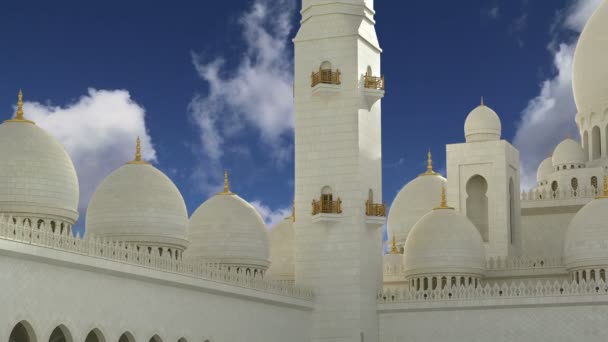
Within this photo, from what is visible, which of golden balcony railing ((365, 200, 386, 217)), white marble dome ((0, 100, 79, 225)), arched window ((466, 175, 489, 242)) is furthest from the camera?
arched window ((466, 175, 489, 242))

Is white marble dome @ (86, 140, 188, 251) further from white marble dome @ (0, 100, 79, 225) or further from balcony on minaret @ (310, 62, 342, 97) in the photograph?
balcony on minaret @ (310, 62, 342, 97)

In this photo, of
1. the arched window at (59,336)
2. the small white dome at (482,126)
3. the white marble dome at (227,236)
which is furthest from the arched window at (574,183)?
the arched window at (59,336)

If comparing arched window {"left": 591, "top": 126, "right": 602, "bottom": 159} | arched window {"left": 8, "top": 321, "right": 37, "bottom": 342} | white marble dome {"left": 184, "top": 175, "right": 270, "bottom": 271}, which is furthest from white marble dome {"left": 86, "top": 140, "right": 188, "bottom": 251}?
arched window {"left": 591, "top": 126, "right": 602, "bottom": 159}

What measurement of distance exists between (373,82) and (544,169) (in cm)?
1499

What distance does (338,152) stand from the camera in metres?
35.9

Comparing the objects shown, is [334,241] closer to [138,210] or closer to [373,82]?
[373,82]

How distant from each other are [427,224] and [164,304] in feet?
41.8

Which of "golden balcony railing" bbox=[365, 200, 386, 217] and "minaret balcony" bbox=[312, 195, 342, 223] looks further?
"golden balcony railing" bbox=[365, 200, 386, 217]

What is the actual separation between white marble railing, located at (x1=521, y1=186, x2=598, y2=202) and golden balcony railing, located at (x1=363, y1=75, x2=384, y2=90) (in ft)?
35.0

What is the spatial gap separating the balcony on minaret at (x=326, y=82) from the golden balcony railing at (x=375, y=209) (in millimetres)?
3791

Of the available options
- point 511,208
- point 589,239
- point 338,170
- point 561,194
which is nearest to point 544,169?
point 561,194

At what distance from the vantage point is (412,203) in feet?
148

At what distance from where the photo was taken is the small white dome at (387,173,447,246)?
44844 mm

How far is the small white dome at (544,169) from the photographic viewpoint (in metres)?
48.3
